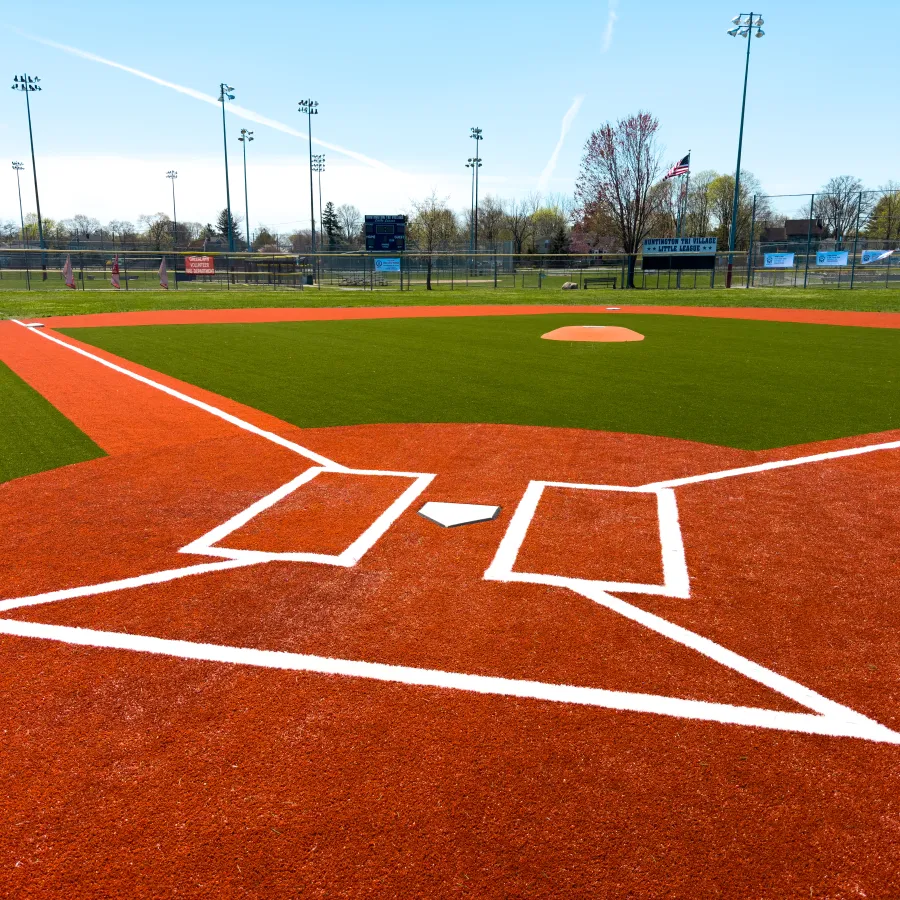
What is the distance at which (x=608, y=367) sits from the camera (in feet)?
40.0

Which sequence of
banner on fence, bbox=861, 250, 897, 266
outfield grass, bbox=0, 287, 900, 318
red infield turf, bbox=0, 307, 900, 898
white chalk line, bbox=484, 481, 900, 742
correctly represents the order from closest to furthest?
red infield turf, bbox=0, 307, 900, 898 → white chalk line, bbox=484, 481, 900, 742 → outfield grass, bbox=0, 287, 900, 318 → banner on fence, bbox=861, 250, 897, 266

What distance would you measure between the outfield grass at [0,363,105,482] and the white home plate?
3.63 metres

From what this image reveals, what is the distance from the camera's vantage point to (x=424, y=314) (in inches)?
997

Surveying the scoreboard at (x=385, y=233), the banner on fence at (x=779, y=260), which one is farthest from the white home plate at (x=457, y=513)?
the scoreboard at (x=385, y=233)

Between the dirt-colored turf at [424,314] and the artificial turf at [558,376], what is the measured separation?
3120mm

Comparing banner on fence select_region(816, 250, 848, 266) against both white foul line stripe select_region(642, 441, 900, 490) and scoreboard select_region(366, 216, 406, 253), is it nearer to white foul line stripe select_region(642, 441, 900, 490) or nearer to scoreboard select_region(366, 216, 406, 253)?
scoreboard select_region(366, 216, 406, 253)

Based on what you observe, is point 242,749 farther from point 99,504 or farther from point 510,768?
point 99,504

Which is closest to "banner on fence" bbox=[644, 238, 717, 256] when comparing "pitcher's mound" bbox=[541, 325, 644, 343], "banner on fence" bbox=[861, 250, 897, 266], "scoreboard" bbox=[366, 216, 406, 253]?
"banner on fence" bbox=[861, 250, 897, 266]

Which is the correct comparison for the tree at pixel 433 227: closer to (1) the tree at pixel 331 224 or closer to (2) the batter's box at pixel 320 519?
(1) the tree at pixel 331 224

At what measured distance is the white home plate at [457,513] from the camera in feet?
16.7

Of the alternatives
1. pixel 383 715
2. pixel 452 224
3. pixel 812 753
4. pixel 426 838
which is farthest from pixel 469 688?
pixel 452 224

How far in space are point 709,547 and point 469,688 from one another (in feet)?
7.37

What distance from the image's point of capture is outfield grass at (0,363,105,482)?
6.63m

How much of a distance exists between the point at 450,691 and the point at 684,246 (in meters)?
48.0
